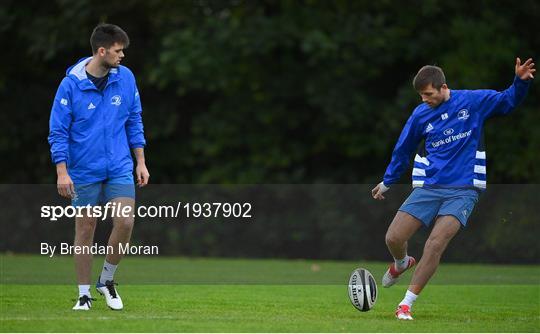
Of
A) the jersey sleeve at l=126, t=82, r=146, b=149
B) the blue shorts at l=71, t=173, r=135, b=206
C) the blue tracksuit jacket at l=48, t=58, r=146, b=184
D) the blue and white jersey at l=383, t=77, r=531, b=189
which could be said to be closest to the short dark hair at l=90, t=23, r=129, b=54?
the blue tracksuit jacket at l=48, t=58, r=146, b=184

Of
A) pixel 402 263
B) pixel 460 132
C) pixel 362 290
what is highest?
pixel 460 132

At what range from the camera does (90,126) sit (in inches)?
327

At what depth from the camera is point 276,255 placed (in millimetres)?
19312

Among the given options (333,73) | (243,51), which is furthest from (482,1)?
(243,51)

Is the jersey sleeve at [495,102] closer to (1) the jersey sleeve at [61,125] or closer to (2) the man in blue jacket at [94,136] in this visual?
(2) the man in blue jacket at [94,136]

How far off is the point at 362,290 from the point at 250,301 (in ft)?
4.72

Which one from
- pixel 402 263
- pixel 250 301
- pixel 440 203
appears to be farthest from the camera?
pixel 250 301

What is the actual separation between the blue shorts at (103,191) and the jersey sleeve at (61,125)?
0.32 metres

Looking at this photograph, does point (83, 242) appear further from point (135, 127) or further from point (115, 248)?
point (135, 127)

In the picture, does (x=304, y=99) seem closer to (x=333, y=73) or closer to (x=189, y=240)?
(x=333, y=73)

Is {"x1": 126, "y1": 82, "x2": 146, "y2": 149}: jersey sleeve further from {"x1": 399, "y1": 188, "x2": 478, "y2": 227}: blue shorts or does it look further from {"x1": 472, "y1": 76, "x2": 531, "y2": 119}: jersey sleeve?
{"x1": 472, "y1": 76, "x2": 531, "y2": 119}: jersey sleeve

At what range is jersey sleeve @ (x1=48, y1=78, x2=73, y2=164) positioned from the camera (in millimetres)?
8141

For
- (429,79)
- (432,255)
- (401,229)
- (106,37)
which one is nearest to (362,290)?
(401,229)

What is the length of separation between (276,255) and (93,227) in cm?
1109
